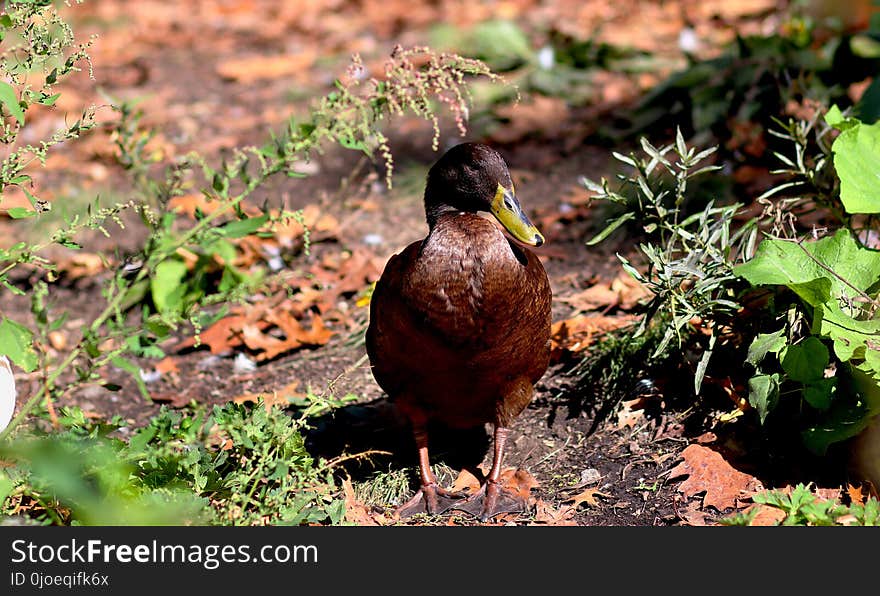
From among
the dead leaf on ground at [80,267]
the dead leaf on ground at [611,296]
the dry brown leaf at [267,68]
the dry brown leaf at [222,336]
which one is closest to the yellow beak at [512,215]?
the dead leaf on ground at [611,296]

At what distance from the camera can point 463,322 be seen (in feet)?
10.4

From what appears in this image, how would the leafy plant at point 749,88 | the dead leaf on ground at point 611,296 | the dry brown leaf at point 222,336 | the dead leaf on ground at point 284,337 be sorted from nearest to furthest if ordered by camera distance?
the dead leaf on ground at point 611,296, the dead leaf on ground at point 284,337, the dry brown leaf at point 222,336, the leafy plant at point 749,88

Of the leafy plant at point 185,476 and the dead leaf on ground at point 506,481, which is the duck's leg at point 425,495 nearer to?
the dead leaf on ground at point 506,481

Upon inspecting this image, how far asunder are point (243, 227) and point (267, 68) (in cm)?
459

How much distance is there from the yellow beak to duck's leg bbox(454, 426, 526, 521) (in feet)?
2.21

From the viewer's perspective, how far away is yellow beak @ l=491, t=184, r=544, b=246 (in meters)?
3.29

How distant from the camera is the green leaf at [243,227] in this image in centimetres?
371

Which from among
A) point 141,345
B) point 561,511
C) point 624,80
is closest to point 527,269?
point 561,511

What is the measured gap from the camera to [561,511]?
334 cm

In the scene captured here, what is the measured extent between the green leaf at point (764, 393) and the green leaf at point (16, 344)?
2.15m

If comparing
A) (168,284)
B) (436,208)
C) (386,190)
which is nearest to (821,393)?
(436,208)

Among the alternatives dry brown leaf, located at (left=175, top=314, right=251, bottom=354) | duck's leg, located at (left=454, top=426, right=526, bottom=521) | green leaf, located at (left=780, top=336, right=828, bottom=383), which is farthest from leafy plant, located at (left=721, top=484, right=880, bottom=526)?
dry brown leaf, located at (left=175, top=314, right=251, bottom=354)

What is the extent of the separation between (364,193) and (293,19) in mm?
3618

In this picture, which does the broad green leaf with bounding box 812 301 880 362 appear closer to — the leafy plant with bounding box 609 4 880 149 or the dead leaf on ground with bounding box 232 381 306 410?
the dead leaf on ground with bounding box 232 381 306 410
